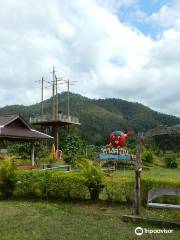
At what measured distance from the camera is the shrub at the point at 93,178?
10172mm

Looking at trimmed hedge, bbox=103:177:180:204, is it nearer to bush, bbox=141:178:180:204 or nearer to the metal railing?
bush, bbox=141:178:180:204

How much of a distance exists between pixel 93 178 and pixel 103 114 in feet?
307

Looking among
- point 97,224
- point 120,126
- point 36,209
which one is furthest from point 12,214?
point 120,126

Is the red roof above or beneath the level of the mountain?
beneath

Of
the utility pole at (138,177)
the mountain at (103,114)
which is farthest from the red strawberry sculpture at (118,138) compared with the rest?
the mountain at (103,114)

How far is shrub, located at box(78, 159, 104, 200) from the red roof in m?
12.3

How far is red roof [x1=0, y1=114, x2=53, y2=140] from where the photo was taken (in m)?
22.4

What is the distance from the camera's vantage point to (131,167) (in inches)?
1190

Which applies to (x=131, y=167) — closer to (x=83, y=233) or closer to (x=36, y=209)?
(x=36, y=209)

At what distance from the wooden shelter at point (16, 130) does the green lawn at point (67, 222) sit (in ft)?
40.8

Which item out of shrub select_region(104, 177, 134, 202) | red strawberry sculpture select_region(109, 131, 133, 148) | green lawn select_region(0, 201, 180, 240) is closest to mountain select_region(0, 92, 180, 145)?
red strawberry sculpture select_region(109, 131, 133, 148)

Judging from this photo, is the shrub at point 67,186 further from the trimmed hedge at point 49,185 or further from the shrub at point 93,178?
the shrub at point 93,178

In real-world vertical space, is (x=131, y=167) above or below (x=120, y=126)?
below

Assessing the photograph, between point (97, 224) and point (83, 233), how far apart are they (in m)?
0.79
